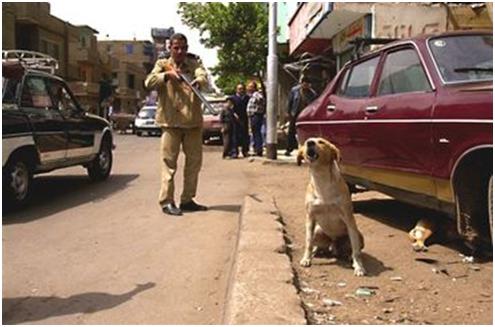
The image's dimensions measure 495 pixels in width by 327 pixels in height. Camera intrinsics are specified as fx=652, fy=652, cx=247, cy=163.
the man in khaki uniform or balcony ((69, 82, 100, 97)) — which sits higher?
balcony ((69, 82, 100, 97))

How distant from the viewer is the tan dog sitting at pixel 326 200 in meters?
4.61

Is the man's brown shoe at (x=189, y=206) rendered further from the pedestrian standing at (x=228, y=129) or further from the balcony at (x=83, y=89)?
the balcony at (x=83, y=89)

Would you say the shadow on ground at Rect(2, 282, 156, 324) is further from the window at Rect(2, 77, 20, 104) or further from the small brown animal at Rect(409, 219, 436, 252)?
the window at Rect(2, 77, 20, 104)

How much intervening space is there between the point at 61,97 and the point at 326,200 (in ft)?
17.6

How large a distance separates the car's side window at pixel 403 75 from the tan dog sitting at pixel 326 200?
968 millimetres

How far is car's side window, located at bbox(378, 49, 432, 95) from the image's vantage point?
511cm

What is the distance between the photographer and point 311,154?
4598 millimetres

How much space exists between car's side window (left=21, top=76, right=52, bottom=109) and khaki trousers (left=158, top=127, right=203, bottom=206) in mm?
1931

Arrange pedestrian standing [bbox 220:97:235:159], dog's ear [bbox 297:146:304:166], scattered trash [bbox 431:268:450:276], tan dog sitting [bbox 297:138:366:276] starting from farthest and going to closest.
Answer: pedestrian standing [bbox 220:97:235:159] → dog's ear [bbox 297:146:304:166] → tan dog sitting [bbox 297:138:366:276] → scattered trash [bbox 431:268:450:276]

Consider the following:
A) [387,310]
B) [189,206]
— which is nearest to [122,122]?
[189,206]

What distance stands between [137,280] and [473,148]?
7.95ft

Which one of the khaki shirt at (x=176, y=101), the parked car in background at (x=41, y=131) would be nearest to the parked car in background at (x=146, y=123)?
the parked car in background at (x=41, y=131)

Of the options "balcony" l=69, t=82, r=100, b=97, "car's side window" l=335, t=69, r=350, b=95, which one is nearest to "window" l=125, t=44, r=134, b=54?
"balcony" l=69, t=82, r=100, b=97

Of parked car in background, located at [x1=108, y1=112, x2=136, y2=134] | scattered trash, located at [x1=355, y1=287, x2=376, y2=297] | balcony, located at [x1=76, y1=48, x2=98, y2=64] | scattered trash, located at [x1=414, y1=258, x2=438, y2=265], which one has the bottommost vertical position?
parked car in background, located at [x1=108, y1=112, x2=136, y2=134]
